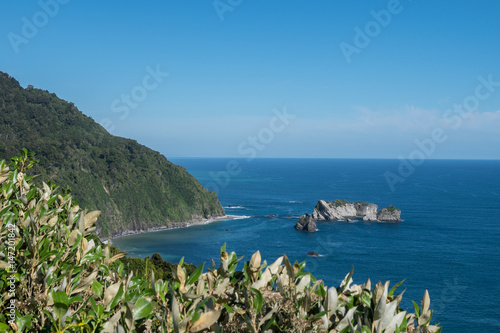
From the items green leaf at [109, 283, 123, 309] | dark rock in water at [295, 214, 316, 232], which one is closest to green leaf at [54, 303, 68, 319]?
green leaf at [109, 283, 123, 309]

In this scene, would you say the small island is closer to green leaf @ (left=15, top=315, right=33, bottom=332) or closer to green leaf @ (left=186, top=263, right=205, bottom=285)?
green leaf @ (left=186, top=263, right=205, bottom=285)

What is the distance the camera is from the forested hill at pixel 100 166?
8091 cm

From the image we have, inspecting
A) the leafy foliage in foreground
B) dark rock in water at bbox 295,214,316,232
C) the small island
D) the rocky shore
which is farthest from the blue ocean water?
the leafy foliage in foreground

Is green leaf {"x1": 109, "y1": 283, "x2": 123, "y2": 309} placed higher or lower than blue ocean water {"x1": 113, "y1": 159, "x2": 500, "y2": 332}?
higher

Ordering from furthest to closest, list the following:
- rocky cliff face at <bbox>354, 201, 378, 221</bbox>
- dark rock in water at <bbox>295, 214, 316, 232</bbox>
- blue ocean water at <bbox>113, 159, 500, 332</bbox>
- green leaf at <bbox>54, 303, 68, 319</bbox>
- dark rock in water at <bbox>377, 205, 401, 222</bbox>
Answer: rocky cliff face at <bbox>354, 201, 378, 221</bbox>
dark rock in water at <bbox>377, 205, 401, 222</bbox>
dark rock in water at <bbox>295, 214, 316, 232</bbox>
blue ocean water at <bbox>113, 159, 500, 332</bbox>
green leaf at <bbox>54, 303, 68, 319</bbox>

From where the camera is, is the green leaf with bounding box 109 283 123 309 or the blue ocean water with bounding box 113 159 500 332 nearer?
the green leaf with bounding box 109 283 123 309

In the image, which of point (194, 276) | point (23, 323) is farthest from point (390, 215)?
point (23, 323)

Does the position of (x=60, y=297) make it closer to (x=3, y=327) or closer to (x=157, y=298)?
(x=3, y=327)

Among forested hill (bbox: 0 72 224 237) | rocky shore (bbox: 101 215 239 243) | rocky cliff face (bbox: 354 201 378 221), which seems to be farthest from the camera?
rocky cliff face (bbox: 354 201 378 221)

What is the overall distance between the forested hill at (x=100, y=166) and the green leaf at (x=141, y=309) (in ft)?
254

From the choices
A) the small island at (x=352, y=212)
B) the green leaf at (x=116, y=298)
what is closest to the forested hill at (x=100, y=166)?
the small island at (x=352, y=212)

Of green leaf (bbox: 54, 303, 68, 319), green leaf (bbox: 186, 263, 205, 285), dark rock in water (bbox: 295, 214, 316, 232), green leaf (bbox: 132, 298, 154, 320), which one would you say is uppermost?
green leaf (bbox: 186, 263, 205, 285)

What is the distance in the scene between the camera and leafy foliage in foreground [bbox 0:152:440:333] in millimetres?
2533

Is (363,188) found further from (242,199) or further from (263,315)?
(263,315)
